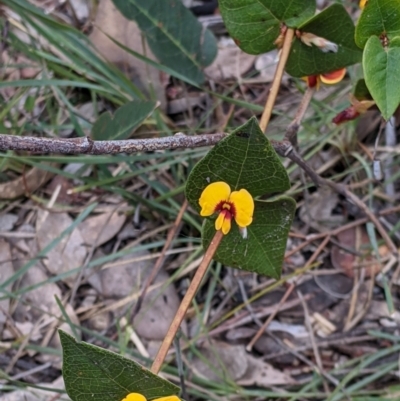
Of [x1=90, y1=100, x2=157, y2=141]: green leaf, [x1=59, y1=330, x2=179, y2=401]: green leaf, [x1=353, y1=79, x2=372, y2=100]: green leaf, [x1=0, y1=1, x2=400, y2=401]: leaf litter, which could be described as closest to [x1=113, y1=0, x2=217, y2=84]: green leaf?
[x1=0, y1=1, x2=400, y2=401]: leaf litter

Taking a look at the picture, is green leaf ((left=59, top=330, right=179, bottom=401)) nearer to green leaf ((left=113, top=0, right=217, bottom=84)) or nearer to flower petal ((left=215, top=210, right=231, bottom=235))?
flower petal ((left=215, top=210, right=231, bottom=235))

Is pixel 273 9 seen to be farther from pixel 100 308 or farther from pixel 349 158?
pixel 100 308

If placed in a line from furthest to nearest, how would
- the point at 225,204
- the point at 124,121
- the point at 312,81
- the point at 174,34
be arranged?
1. the point at 174,34
2. the point at 124,121
3. the point at 312,81
4. the point at 225,204

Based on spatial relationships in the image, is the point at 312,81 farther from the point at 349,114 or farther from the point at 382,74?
the point at 382,74

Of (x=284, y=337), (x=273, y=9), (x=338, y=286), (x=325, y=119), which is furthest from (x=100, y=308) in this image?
(x=273, y=9)

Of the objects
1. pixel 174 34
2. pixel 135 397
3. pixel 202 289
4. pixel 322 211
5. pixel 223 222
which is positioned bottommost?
pixel 202 289

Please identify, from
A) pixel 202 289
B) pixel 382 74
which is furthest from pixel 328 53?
pixel 202 289
